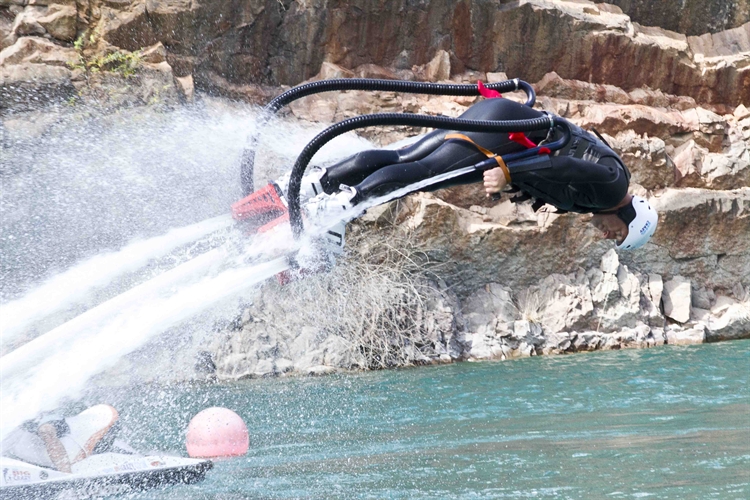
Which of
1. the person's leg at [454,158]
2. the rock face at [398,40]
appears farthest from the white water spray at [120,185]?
the person's leg at [454,158]

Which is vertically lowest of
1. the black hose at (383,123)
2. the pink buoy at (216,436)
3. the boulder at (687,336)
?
the boulder at (687,336)

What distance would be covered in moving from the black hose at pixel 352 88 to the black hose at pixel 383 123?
15.9 inches

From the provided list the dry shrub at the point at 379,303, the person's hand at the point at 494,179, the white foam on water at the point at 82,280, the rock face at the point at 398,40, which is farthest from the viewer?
the rock face at the point at 398,40

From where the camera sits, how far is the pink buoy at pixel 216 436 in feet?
21.0

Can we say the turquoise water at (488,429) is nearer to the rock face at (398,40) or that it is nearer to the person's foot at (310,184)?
the person's foot at (310,184)

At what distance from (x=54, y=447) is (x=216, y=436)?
1212mm

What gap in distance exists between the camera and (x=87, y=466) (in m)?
5.79

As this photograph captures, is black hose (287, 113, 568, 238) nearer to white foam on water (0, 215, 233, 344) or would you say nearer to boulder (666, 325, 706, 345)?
white foam on water (0, 215, 233, 344)

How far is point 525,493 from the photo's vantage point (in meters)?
5.61

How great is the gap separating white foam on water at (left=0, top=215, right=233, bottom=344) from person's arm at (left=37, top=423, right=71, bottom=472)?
0.70m

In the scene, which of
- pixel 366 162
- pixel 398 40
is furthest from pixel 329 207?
pixel 398 40

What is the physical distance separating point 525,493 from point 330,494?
4.38 feet

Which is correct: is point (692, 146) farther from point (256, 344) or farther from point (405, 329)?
point (256, 344)

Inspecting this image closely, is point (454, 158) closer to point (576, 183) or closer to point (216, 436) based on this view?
point (576, 183)
